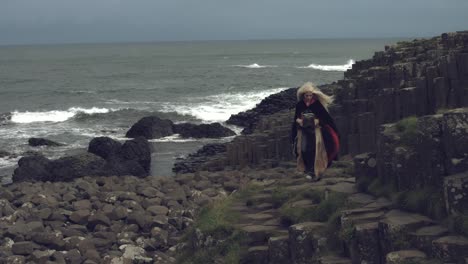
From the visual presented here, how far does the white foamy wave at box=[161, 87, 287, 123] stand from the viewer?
1926 inches

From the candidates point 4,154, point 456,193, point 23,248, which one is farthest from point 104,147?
point 456,193

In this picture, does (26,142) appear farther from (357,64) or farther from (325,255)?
(325,255)

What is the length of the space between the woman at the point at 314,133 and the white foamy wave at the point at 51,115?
41061mm

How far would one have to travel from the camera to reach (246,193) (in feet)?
41.8

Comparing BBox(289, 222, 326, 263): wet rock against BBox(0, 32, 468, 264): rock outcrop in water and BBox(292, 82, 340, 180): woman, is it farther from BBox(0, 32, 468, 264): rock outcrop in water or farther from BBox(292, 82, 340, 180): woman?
BBox(292, 82, 340, 180): woman

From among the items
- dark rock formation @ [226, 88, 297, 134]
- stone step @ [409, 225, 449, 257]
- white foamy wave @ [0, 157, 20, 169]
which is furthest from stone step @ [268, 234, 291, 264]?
dark rock formation @ [226, 88, 297, 134]

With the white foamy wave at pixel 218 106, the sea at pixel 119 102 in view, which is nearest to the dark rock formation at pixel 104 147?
the sea at pixel 119 102

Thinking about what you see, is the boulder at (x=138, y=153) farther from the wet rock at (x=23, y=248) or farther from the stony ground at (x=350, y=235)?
the stony ground at (x=350, y=235)

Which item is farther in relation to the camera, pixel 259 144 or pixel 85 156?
pixel 85 156

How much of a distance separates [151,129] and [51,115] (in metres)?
18.2

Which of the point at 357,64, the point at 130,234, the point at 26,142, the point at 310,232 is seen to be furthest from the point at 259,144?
the point at 26,142

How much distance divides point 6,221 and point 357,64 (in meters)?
15.3

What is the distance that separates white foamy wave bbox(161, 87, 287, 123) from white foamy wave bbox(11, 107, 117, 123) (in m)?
5.50

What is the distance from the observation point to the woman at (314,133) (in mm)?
11305
